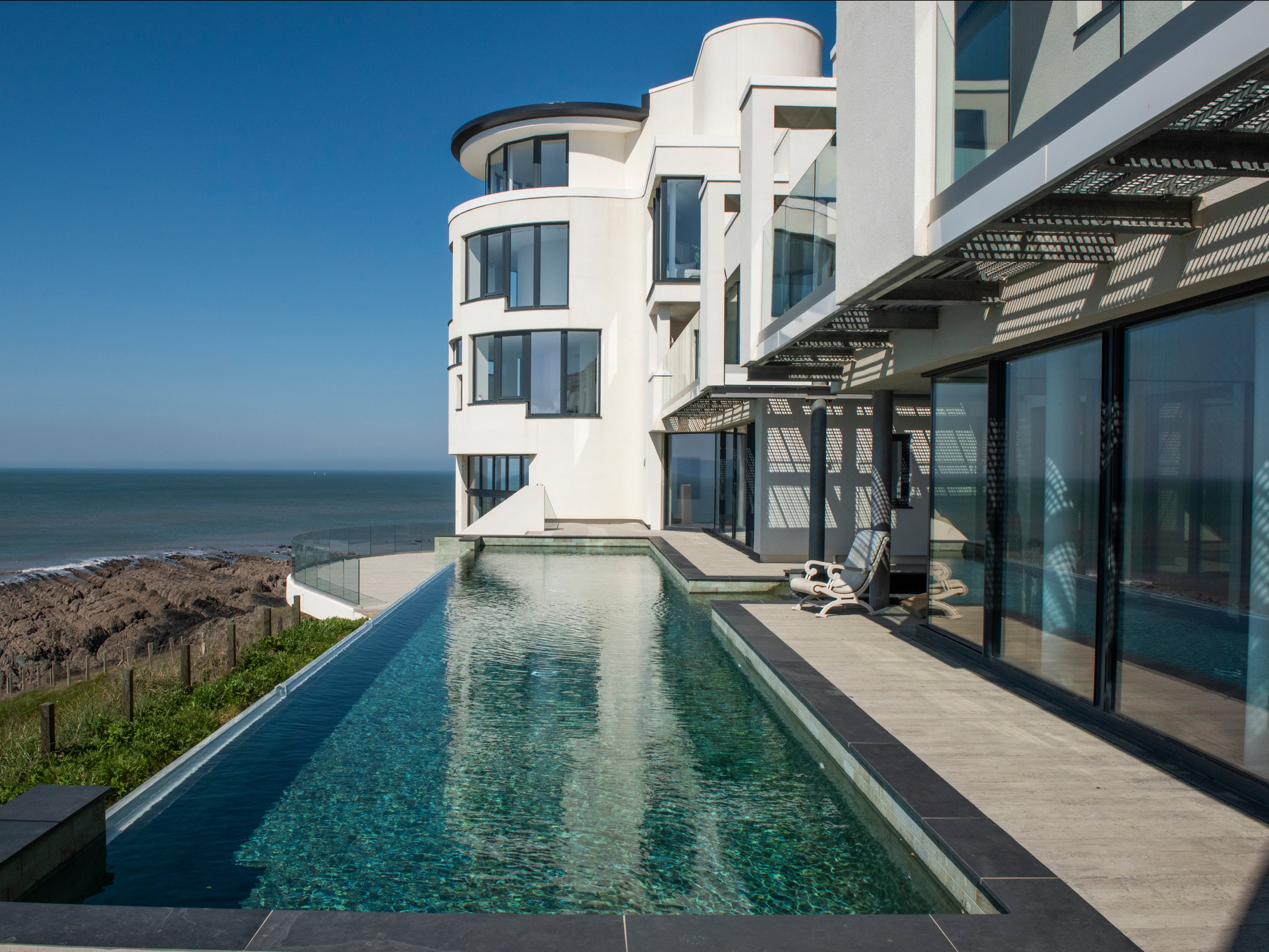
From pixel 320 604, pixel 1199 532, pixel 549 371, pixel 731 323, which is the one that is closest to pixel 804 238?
pixel 731 323

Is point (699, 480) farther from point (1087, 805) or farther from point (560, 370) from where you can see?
point (1087, 805)

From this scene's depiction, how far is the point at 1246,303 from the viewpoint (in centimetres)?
441

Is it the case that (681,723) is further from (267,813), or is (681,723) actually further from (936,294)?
(936,294)

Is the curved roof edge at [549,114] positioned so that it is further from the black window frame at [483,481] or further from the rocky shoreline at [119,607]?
the rocky shoreline at [119,607]

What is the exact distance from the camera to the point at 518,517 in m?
20.5

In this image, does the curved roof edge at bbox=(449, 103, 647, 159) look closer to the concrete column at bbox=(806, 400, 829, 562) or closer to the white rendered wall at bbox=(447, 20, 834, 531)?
the white rendered wall at bbox=(447, 20, 834, 531)

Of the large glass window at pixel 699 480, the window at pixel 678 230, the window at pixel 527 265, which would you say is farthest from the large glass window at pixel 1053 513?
the window at pixel 527 265

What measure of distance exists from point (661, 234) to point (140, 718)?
52.2ft

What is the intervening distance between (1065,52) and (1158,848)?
3.79 metres

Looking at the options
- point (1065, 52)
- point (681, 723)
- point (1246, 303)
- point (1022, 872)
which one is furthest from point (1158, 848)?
point (1065, 52)

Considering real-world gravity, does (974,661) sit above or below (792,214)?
below

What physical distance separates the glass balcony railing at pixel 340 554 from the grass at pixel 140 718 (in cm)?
288

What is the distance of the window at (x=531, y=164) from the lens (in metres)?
25.4

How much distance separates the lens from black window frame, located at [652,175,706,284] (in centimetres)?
2002
